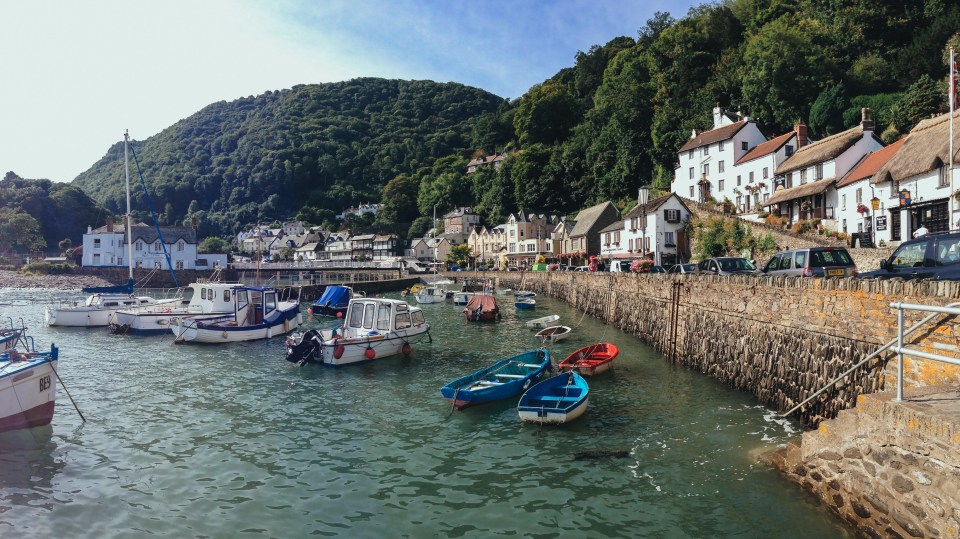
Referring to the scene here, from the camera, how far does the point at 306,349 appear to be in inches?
955

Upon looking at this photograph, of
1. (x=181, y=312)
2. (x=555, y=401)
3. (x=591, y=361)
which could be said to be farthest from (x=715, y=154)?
(x=181, y=312)

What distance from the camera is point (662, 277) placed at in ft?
89.4

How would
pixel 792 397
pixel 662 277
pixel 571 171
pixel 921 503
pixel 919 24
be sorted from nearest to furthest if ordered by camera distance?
1. pixel 921 503
2. pixel 792 397
3. pixel 662 277
4. pixel 919 24
5. pixel 571 171

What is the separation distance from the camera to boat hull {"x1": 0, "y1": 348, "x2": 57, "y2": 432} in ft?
47.0

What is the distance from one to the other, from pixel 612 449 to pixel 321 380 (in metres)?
13.5

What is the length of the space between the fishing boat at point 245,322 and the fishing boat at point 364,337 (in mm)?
8826

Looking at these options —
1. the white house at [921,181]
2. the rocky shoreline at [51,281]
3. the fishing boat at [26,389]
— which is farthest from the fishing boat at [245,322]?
the rocky shoreline at [51,281]

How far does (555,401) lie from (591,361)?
5952 millimetres

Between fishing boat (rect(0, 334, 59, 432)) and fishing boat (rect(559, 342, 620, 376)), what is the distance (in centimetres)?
1701

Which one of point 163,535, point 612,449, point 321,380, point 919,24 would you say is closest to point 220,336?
point 321,380

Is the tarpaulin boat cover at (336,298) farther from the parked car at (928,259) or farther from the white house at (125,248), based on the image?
the white house at (125,248)

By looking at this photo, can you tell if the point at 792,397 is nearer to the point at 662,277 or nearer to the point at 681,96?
the point at 662,277

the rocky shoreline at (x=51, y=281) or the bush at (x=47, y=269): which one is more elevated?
the bush at (x=47, y=269)

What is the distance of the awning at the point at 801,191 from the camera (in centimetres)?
4259
